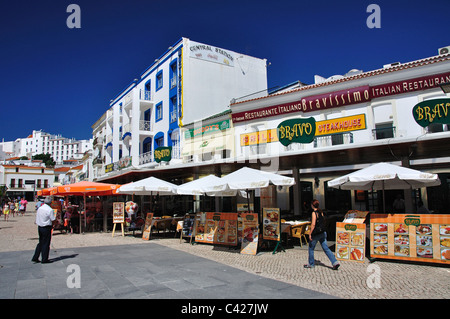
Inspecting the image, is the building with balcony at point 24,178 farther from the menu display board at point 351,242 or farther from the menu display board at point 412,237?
the menu display board at point 412,237

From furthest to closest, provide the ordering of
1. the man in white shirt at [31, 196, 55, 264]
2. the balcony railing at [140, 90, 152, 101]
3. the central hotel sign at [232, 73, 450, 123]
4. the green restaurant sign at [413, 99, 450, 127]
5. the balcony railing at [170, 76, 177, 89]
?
the balcony railing at [140, 90, 152, 101]
the balcony railing at [170, 76, 177, 89]
the central hotel sign at [232, 73, 450, 123]
the green restaurant sign at [413, 99, 450, 127]
the man in white shirt at [31, 196, 55, 264]

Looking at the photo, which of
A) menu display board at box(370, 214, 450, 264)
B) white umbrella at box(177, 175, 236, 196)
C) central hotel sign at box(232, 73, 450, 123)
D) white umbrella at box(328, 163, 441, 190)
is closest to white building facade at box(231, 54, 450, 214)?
central hotel sign at box(232, 73, 450, 123)

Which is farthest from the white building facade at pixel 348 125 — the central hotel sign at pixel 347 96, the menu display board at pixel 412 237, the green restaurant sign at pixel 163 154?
the green restaurant sign at pixel 163 154

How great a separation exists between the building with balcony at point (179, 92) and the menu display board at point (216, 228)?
12935 millimetres

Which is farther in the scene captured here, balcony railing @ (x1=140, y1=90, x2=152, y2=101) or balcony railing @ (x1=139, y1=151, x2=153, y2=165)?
balcony railing @ (x1=140, y1=90, x2=152, y2=101)

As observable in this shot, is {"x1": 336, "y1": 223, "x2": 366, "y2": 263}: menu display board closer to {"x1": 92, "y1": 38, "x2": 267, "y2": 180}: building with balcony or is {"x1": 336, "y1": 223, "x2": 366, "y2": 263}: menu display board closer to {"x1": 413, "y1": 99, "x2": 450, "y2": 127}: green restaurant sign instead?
{"x1": 413, "y1": 99, "x2": 450, "y2": 127}: green restaurant sign

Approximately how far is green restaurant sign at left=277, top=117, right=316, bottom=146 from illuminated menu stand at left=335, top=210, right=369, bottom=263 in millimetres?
8056

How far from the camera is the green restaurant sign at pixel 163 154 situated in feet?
80.3

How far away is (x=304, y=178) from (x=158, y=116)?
47.9 feet

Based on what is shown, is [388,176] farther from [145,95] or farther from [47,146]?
[47,146]

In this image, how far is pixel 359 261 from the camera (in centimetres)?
854

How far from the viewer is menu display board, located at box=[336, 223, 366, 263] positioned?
28.2ft
